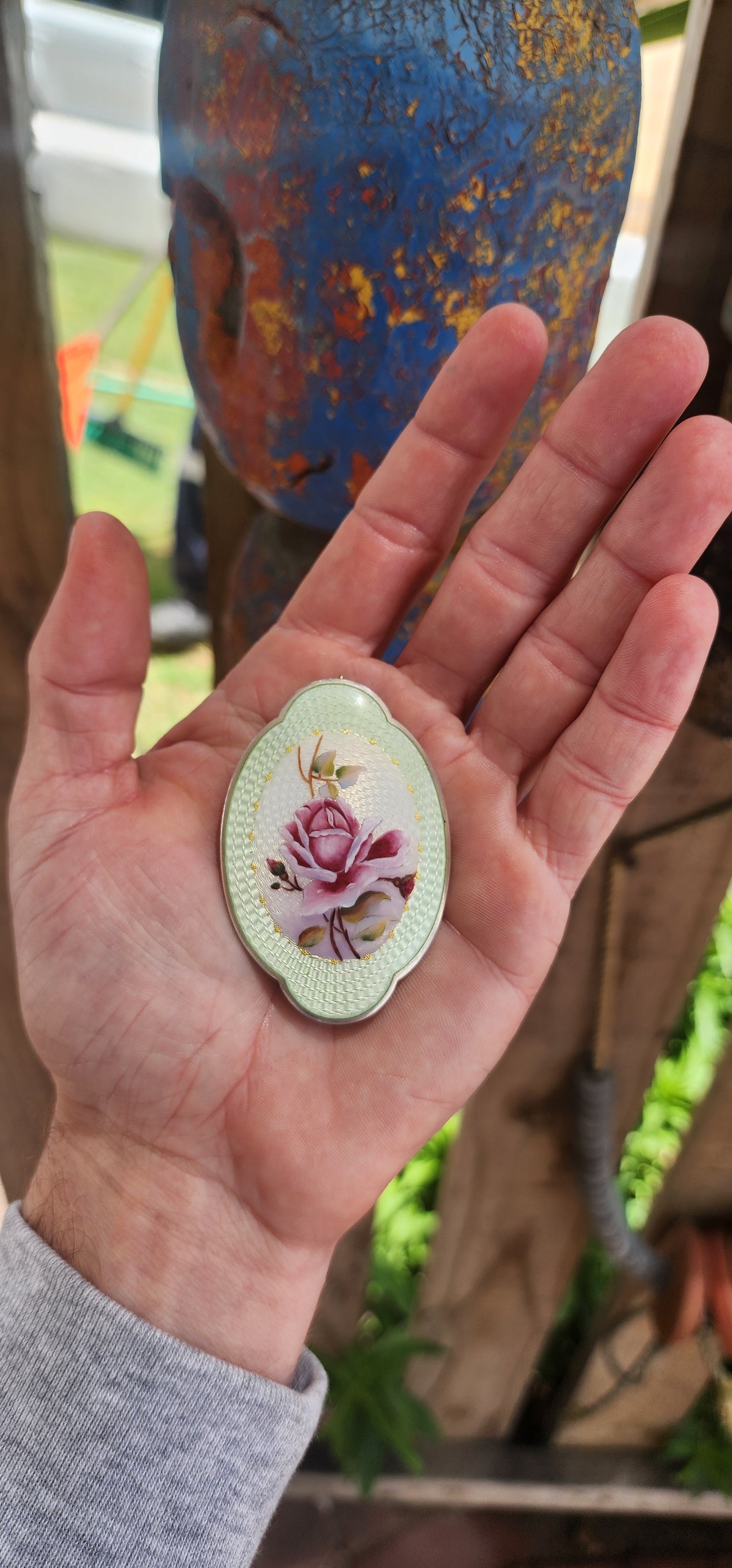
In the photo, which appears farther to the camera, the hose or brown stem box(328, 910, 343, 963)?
the hose

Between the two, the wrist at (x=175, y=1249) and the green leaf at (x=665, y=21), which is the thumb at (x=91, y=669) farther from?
the green leaf at (x=665, y=21)

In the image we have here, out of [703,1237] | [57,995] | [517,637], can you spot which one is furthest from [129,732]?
[703,1237]

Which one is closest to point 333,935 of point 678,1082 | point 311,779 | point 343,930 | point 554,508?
point 343,930

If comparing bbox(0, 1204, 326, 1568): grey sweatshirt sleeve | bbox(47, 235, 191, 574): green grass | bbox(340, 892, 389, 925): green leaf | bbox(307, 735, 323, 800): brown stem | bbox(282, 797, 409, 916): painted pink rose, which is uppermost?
bbox(47, 235, 191, 574): green grass

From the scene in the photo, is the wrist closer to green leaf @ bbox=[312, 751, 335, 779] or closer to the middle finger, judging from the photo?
green leaf @ bbox=[312, 751, 335, 779]

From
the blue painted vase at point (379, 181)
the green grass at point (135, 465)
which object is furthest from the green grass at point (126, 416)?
the blue painted vase at point (379, 181)

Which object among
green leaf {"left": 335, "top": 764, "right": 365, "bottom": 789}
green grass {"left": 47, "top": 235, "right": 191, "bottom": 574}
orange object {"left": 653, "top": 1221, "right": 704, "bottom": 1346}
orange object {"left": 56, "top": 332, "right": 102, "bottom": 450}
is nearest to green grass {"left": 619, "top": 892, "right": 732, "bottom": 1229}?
orange object {"left": 653, "top": 1221, "right": 704, "bottom": 1346}

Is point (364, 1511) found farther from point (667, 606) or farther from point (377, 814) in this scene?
point (667, 606)
